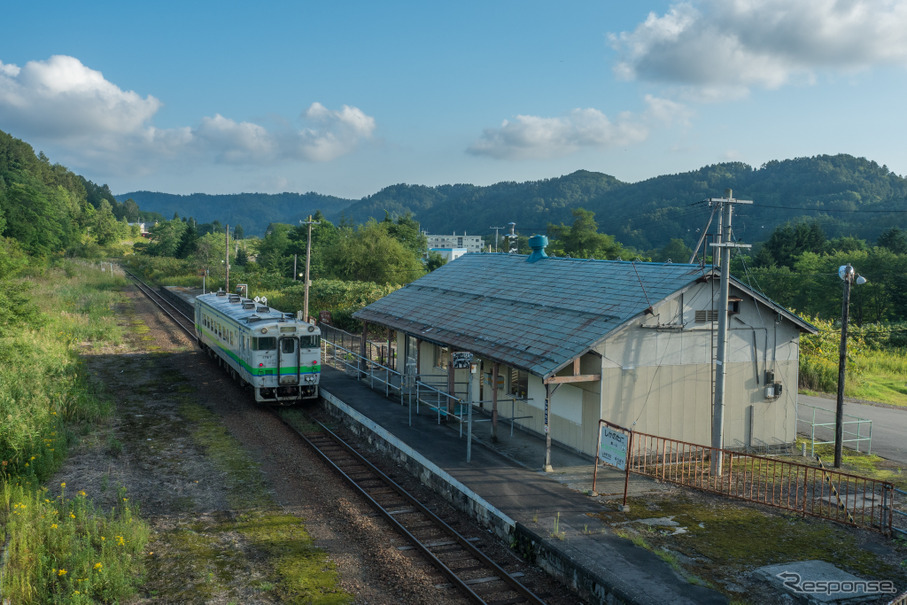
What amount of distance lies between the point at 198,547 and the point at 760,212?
12398 cm

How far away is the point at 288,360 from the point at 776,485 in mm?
13977

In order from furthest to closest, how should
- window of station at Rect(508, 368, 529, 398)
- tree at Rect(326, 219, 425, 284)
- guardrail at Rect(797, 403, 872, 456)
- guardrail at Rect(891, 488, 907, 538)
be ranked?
tree at Rect(326, 219, 425, 284)
window of station at Rect(508, 368, 529, 398)
guardrail at Rect(797, 403, 872, 456)
guardrail at Rect(891, 488, 907, 538)

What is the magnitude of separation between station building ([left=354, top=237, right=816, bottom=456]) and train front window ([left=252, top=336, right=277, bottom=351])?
5527 millimetres

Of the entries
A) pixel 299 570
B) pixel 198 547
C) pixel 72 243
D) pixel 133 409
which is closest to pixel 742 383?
pixel 299 570

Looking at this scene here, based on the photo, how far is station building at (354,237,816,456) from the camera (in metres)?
14.7

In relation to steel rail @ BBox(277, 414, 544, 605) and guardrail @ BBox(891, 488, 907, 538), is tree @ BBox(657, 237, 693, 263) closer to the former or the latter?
steel rail @ BBox(277, 414, 544, 605)

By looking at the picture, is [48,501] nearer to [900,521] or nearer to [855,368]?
[900,521]

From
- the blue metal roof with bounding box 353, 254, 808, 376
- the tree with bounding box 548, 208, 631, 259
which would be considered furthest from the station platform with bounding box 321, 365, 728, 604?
the tree with bounding box 548, 208, 631, 259

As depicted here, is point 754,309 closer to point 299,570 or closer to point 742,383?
point 742,383

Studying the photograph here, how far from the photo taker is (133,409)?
20.6 meters

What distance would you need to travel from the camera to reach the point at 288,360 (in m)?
20.7

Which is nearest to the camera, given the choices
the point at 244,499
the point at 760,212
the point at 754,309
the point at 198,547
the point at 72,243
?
the point at 198,547

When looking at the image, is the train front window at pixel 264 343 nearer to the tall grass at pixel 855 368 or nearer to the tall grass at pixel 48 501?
the tall grass at pixel 48 501

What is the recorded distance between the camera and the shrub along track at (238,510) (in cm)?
984
